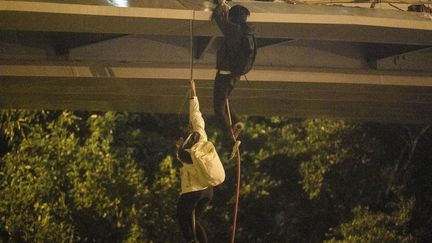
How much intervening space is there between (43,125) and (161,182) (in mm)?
2713

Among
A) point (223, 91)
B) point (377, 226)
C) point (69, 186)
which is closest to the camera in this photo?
point (223, 91)

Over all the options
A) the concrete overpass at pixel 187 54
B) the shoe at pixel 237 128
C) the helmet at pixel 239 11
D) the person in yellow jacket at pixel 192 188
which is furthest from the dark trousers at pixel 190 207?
the concrete overpass at pixel 187 54

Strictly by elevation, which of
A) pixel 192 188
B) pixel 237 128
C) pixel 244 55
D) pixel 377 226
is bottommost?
pixel 377 226

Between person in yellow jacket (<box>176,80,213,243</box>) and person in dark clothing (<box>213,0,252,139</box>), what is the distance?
1.54ft

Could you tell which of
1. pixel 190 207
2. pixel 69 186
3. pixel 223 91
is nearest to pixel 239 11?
pixel 223 91

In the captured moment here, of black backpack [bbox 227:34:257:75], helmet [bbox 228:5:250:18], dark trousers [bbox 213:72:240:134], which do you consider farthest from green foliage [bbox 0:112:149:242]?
helmet [bbox 228:5:250:18]

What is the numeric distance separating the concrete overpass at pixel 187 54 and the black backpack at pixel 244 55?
0.71 meters

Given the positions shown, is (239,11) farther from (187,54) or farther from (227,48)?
(187,54)

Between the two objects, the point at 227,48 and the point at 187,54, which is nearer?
the point at 227,48

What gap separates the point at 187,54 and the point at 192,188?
2910 mm

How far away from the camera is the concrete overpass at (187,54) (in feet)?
23.7

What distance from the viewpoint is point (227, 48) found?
6688 millimetres

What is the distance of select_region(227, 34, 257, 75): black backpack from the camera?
6.57 metres

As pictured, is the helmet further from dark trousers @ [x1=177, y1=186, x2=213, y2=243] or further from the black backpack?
dark trousers @ [x1=177, y1=186, x2=213, y2=243]
